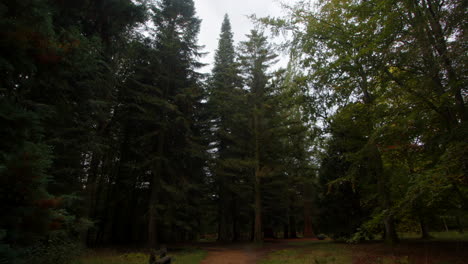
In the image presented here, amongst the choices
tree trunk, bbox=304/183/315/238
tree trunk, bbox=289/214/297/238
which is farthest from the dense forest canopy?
tree trunk, bbox=289/214/297/238

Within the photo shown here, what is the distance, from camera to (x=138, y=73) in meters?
16.8

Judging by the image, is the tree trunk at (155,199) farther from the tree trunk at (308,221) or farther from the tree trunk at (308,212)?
the tree trunk at (308,221)

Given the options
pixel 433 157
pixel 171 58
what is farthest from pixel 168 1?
pixel 433 157

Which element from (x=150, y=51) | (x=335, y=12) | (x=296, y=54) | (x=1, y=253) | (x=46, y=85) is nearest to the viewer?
(x=1, y=253)

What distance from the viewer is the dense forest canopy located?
15.4 feet

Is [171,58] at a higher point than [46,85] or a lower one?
higher

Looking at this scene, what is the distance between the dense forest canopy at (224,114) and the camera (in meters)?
4.68

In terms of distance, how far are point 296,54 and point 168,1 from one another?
1281 cm

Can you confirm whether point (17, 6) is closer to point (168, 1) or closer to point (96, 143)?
point (96, 143)

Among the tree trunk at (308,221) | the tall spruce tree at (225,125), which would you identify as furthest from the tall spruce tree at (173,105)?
the tree trunk at (308,221)

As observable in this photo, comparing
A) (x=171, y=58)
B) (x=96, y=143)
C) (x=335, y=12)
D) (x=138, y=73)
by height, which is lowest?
(x=96, y=143)

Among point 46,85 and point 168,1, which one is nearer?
point 46,85

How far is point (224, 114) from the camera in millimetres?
20250

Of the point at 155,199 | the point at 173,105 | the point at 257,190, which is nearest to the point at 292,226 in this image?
the point at 257,190
